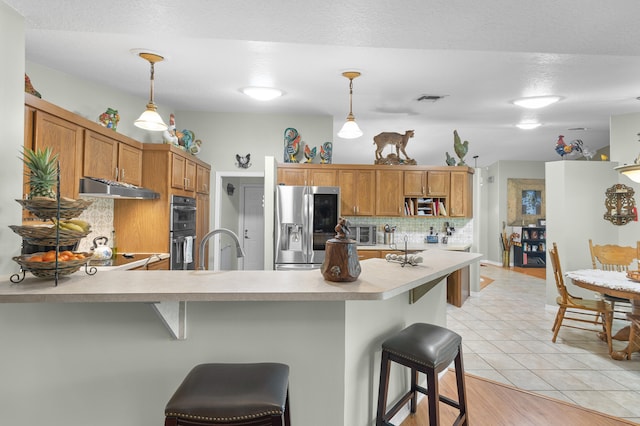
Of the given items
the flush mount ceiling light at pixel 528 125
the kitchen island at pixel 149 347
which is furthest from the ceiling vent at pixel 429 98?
the kitchen island at pixel 149 347

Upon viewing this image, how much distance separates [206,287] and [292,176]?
→ 13.0 ft

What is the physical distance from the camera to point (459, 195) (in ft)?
18.8

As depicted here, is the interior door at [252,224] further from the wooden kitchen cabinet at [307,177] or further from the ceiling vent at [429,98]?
the ceiling vent at [429,98]

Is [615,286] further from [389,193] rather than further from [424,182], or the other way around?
[389,193]

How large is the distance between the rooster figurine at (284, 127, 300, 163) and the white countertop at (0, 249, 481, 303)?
141 inches

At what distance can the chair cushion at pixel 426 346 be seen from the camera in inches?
69.3

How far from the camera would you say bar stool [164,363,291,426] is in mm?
1221

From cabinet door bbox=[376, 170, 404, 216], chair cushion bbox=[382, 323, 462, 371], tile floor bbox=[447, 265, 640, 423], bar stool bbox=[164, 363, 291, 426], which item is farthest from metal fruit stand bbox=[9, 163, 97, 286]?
cabinet door bbox=[376, 170, 404, 216]

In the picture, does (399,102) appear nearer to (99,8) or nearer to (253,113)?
(253,113)

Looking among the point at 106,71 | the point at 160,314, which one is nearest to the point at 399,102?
the point at 106,71

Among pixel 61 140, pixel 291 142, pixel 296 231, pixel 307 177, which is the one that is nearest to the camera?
pixel 61 140

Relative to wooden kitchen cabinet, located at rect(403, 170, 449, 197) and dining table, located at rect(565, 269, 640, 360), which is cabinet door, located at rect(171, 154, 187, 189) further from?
dining table, located at rect(565, 269, 640, 360)

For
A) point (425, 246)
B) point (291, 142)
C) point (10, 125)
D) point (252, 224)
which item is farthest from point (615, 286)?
point (252, 224)

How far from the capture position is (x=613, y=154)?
516 centimetres
